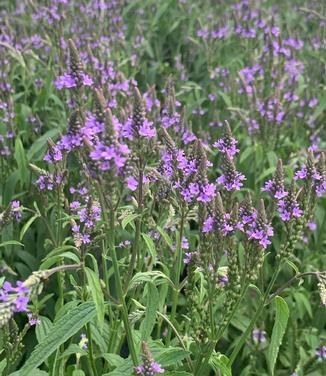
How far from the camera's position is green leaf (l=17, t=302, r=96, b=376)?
2588 millimetres

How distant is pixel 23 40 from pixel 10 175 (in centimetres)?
209

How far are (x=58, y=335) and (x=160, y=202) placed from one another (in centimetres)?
125

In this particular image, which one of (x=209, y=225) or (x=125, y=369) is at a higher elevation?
(x=209, y=225)

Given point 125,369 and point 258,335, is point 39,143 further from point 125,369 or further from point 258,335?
point 125,369

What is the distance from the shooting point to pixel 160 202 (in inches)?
144

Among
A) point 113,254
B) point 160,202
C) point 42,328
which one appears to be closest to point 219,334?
point 113,254

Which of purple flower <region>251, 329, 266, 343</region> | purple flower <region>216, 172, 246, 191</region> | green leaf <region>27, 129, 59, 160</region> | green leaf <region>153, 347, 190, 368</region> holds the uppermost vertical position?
purple flower <region>216, 172, 246, 191</region>

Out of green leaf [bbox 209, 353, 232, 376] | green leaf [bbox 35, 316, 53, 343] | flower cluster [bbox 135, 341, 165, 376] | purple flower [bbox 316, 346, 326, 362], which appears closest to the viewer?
flower cluster [bbox 135, 341, 165, 376]

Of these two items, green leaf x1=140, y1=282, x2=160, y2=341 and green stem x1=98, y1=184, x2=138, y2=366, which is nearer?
green stem x1=98, y1=184, x2=138, y2=366

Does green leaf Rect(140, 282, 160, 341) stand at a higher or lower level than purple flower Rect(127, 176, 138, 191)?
lower

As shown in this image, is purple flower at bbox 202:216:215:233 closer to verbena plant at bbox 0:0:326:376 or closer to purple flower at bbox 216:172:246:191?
verbena plant at bbox 0:0:326:376

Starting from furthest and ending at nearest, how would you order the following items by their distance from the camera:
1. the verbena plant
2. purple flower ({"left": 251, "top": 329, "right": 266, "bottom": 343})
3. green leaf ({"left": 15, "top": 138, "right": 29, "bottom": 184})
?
green leaf ({"left": 15, "top": 138, "right": 29, "bottom": 184}) → purple flower ({"left": 251, "top": 329, "right": 266, "bottom": 343}) → the verbena plant

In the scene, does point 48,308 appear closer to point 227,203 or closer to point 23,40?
point 227,203

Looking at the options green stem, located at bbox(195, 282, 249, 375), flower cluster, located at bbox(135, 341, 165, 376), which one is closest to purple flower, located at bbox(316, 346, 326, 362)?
green stem, located at bbox(195, 282, 249, 375)
